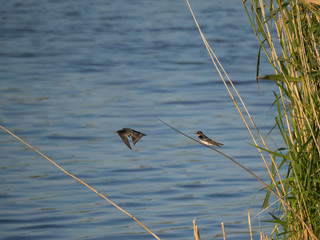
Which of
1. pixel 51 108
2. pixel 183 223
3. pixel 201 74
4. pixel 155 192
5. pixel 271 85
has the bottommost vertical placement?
pixel 183 223

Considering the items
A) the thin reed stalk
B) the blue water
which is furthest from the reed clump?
the blue water

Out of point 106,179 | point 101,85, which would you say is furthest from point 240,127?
point 101,85

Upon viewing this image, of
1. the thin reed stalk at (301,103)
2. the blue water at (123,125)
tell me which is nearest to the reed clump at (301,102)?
the thin reed stalk at (301,103)

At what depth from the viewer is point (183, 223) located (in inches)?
200

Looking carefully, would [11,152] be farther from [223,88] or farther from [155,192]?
[223,88]

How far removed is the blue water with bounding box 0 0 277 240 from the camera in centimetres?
527

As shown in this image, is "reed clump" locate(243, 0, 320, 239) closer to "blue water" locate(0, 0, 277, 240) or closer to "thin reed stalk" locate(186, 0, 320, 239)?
"thin reed stalk" locate(186, 0, 320, 239)

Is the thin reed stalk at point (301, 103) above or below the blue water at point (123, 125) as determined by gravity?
below

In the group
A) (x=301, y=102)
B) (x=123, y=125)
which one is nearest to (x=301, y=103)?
(x=301, y=102)

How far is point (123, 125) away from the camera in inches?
316

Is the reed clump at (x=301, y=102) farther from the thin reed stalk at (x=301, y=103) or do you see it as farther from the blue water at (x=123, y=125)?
the blue water at (x=123, y=125)

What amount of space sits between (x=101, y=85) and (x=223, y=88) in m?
1.96

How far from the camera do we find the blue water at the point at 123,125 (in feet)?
17.3

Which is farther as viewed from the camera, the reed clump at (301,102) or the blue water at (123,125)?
the blue water at (123,125)
